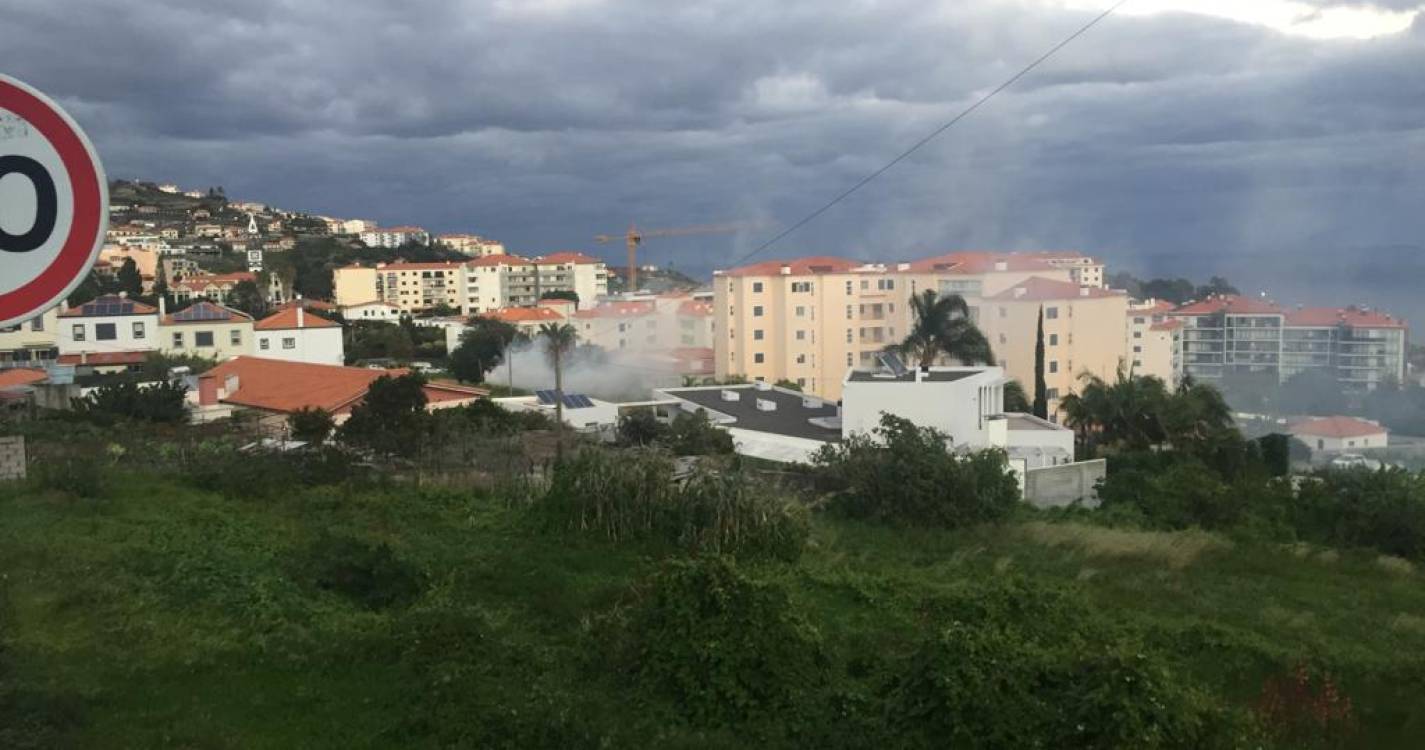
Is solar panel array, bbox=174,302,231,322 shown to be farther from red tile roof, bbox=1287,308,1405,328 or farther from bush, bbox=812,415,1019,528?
red tile roof, bbox=1287,308,1405,328

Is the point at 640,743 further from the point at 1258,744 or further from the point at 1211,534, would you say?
the point at 1211,534

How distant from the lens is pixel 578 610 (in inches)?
348

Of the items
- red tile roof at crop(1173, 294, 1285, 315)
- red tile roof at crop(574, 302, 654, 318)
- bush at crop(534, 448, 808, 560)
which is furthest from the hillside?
red tile roof at crop(1173, 294, 1285, 315)

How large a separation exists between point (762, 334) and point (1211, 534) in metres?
37.7

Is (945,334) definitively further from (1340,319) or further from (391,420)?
(1340,319)

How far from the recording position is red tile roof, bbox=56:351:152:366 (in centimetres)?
4088

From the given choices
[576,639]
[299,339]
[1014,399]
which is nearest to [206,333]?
[299,339]

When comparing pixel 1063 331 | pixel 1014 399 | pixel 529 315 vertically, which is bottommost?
pixel 1014 399

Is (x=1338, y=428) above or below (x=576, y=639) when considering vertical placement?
below

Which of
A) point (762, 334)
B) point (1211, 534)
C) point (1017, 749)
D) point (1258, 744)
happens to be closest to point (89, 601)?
point (1017, 749)

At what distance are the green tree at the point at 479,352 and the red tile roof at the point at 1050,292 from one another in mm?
21252

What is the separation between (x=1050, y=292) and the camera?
155 ft

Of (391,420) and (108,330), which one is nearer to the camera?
(391,420)

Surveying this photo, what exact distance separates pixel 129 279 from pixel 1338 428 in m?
61.7
